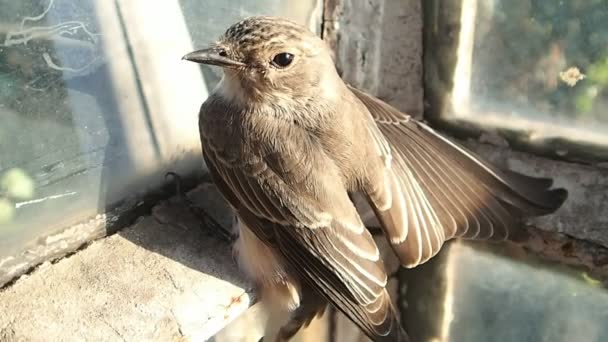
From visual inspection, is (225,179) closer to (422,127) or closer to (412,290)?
(422,127)

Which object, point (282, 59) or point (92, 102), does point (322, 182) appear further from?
point (92, 102)

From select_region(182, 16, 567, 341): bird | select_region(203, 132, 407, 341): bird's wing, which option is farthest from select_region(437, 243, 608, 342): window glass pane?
select_region(203, 132, 407, 341): bird's wing

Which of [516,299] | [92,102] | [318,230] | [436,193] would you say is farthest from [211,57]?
[516,299]

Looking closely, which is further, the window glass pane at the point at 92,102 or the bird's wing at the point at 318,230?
the bird's wing at the point at 318,230

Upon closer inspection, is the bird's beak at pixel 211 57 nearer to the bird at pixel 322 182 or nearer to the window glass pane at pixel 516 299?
the bird at pixel 322 182

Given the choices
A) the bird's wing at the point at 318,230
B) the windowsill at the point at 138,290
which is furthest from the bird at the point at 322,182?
the windowsill at the point at 138,290

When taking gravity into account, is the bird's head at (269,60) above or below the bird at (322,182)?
above
